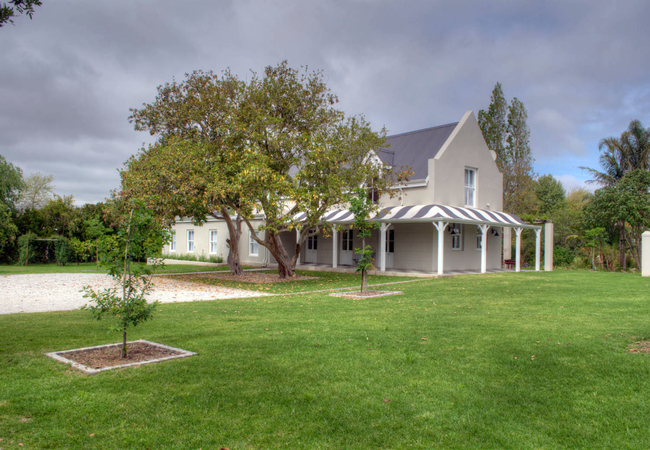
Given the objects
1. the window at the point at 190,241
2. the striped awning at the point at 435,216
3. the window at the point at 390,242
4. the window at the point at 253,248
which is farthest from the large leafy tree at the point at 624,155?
the window at the point at 190,241

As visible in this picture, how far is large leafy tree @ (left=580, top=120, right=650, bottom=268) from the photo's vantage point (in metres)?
33.3

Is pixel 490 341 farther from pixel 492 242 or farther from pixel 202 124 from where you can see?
pixel 492 242

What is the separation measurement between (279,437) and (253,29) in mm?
13833

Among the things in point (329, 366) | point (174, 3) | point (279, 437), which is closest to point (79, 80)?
point (174, 3)

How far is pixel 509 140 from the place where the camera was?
38.6 meters

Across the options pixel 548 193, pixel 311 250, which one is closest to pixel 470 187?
→ pixel 311 250

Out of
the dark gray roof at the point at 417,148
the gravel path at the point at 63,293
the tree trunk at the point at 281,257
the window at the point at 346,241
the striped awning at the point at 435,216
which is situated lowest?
the gravel path at the point at 63,293

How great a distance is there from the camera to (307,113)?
1833 cm

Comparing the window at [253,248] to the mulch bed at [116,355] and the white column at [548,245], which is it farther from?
the mulch bed at [116,355]

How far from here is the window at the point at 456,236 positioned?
23.1 metres

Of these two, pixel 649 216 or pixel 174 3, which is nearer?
pixel 174 3

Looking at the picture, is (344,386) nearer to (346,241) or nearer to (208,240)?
(346,241)

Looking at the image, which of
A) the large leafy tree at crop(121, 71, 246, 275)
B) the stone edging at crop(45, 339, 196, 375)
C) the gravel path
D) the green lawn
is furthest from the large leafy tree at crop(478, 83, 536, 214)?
the stone edging at crop(45, 339, 196, 375)

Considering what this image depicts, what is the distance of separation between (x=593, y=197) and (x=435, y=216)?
16.9 metres
